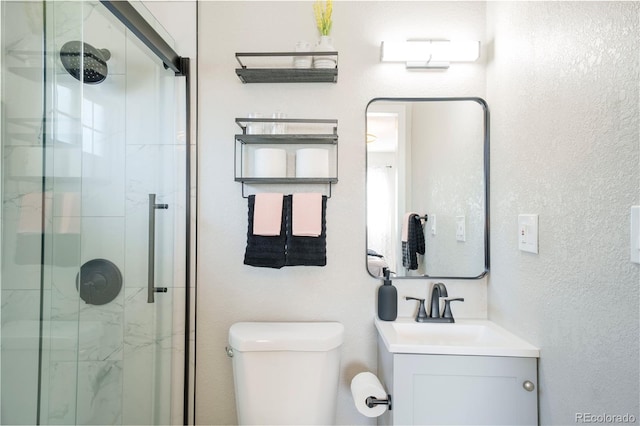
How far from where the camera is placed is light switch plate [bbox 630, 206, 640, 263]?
0.72m

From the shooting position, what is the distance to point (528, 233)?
3.74ft

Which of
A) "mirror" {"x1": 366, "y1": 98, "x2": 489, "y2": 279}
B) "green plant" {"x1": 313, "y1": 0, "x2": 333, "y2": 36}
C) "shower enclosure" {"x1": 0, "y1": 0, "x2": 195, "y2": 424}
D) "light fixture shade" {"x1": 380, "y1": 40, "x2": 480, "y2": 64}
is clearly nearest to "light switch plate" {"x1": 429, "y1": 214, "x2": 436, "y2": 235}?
"mirror" {"x1": 366, "y1": 98, "x2": 489, "y2": 279}

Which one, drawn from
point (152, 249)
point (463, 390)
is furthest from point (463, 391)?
point (152, 249)

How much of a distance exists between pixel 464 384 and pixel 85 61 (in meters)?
1.51

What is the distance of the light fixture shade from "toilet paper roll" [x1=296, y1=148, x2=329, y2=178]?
0.51 m

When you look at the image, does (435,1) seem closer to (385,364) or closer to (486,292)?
(486,292)

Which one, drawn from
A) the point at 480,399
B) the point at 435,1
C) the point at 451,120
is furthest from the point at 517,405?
the point at 435,1

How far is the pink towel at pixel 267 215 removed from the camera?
1.39 metres

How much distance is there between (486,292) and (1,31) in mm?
1810

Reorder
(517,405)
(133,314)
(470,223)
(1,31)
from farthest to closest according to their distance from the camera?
(470,223) < (133,314) < (517,405) < (1,31)

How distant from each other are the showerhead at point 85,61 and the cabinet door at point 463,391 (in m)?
1.28

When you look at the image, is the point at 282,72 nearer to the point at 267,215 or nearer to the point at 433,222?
the point at 267,215

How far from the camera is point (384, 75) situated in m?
1.49

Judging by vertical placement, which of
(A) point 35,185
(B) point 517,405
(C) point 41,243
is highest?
(A) point 35,185
